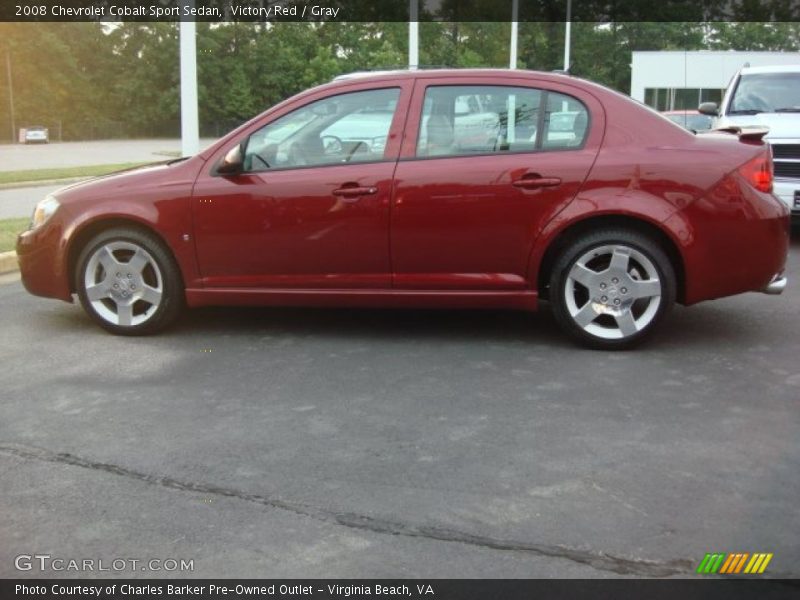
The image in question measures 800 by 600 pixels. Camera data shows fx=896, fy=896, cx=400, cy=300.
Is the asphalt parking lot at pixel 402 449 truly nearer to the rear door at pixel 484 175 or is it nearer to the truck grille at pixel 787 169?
the rear door at pixel 484 175

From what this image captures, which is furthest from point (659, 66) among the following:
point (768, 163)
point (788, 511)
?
point (788, 511)

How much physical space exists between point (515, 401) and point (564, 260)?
1220 millimetres

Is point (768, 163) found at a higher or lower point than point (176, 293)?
higher

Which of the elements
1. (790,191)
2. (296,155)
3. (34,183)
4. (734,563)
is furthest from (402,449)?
(34,183)

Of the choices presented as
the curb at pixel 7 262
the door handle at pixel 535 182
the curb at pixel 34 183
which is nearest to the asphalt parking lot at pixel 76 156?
the curb at pixel 34 183

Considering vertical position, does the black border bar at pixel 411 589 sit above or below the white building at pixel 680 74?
below

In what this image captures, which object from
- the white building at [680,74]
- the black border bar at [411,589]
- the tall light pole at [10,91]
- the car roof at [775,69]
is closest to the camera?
the black border bar at [411,589]

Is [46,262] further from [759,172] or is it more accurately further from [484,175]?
[759,172]

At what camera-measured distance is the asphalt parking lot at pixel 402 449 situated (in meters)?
3.08

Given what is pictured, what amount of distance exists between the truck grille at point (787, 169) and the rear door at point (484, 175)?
187 inches

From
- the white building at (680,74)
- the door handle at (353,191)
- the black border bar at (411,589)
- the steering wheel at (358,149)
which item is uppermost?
the white building at (680,74)

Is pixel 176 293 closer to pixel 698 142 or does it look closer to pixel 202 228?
pixel 202 228

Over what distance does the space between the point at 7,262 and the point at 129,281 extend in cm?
309

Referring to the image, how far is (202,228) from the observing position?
5723mm
